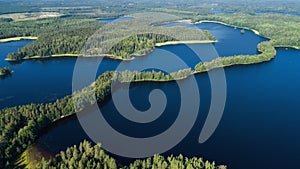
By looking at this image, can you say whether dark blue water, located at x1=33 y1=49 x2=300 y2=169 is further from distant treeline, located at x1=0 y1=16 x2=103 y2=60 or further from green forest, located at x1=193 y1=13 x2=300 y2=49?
green forest, located at x1=193 y1=13 x2=300 y2=49

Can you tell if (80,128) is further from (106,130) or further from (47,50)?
(47,50)

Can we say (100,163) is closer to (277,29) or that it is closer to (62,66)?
(62,66)

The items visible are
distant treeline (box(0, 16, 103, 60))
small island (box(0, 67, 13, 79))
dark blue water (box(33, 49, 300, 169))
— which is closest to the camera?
dark blue water (box(33, 49, 300, 169))

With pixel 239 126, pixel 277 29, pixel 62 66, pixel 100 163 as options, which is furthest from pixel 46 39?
pixel 277 29

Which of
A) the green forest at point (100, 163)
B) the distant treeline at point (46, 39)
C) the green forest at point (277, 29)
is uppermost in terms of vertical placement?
the green forest at point (277, 29)

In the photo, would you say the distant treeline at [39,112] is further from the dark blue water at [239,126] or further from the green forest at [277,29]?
the green forest at [277,29]

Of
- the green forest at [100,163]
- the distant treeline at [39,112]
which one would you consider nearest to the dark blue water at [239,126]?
the distant treeline at [39,112]

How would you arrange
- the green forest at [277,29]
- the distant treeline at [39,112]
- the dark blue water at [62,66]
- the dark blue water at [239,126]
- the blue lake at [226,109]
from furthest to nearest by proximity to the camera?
the green forest at [277,29] < the dark blue water at [62,66] < the blue lake at [226,109] < the dark blue water at [239,126] < the distant treeline at [39,112]

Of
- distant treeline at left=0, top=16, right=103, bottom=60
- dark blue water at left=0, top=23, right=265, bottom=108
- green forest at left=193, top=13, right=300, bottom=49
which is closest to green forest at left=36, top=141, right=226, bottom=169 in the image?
dark blue water at left=0, top=23, right=265, bottom=108

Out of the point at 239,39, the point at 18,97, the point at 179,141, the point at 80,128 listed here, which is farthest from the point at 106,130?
the point at 239,39
